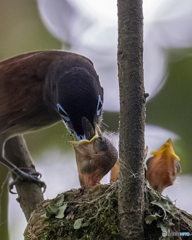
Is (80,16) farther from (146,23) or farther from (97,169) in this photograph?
(97,169)

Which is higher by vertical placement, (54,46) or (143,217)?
(54,46)

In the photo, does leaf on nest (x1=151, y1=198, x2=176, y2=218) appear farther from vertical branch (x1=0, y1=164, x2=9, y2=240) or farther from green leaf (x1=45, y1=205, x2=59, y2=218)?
vertical branch (x1=0, y1=164, x2=9, y2=240)

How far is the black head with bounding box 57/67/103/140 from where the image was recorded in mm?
696

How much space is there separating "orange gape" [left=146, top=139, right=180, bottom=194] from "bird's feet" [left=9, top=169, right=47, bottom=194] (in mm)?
Result: 356

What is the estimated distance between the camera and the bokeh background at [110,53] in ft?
2.51

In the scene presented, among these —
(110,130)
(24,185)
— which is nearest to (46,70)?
(110,130)

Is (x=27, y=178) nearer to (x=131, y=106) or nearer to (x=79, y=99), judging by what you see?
(x=79, y=99)

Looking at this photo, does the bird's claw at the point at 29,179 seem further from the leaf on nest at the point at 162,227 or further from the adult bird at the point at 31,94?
the leaf on nest at the point at 162,227

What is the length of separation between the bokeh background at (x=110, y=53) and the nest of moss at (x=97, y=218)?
100mm

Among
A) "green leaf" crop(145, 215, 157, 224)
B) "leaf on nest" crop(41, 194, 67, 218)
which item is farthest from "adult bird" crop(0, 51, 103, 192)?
"green leaf" crop(145, 215, 157, 224)

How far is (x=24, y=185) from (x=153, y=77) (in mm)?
590

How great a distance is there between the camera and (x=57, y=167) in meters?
0.79

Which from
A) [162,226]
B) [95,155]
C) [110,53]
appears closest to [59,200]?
[95,155]

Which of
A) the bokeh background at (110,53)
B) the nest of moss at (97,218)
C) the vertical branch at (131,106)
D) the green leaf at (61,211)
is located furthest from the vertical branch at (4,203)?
the vertical branch at (131,106)
